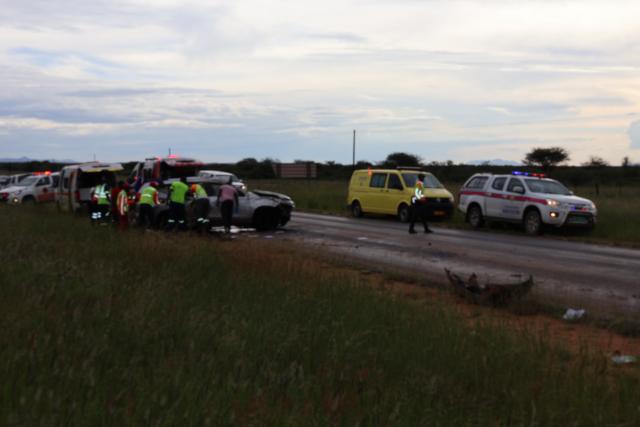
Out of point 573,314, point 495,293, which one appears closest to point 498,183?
point 495,293

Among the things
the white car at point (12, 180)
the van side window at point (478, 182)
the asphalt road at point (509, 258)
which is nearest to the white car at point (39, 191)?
the white car at point (12, 180)

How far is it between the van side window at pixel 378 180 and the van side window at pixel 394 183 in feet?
1.20

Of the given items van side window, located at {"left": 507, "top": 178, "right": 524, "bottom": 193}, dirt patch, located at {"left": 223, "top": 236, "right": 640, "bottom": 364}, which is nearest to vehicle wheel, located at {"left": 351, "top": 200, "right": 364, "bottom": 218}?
van side window, located at {"left": 507, "top": 178, "right": 524, "bottom": 193}

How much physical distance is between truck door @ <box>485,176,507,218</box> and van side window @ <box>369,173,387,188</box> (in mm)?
5064

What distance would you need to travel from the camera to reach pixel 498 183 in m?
25.1

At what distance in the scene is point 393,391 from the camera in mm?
4941

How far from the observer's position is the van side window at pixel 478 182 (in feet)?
84.5

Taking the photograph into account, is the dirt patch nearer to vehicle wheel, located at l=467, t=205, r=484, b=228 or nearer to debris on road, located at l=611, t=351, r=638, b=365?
debris on road, located at l=611, t=351, r=638, b=365

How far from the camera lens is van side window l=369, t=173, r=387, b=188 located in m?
29.1

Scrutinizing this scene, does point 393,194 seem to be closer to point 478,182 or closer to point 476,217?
point 478,182

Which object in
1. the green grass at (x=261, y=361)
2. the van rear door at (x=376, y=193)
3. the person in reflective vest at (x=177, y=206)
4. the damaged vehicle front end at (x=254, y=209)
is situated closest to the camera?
the green grass at (x=261, y=361)

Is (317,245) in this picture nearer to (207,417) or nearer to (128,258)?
(128,258)

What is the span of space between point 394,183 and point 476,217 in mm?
3991

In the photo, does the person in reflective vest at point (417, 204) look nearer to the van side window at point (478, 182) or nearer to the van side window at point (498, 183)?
the van side window at point (498, 183)
